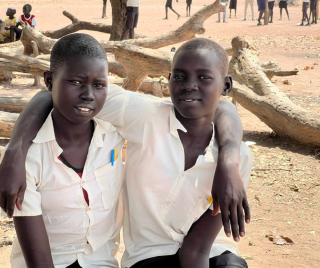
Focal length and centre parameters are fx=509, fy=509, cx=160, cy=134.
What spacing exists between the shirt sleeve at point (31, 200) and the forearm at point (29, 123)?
97 millimetres

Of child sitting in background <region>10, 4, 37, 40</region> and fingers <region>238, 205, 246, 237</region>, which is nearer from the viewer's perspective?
fingers <region>238, 205, 246, 237</region>

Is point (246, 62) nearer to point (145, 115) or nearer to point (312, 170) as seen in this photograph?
point (312, 170)

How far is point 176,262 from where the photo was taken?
2125mm

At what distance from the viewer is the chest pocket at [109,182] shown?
2066 mm

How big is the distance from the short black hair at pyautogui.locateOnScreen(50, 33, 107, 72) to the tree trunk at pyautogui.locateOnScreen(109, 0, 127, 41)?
30.2 ft

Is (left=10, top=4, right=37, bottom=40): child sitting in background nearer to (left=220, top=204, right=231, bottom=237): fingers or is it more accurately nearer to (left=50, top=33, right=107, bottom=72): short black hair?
(left=50, top=33, right=107, bottom=72): short black hair

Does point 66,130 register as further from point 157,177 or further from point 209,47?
point 209,47

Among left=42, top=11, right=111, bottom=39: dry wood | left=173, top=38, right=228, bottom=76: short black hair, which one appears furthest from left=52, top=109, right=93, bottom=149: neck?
left=42, top=11, right=111, bottom=39: dry wood

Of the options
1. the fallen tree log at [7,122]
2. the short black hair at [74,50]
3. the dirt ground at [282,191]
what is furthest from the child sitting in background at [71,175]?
the fallen tree log at [7,122]

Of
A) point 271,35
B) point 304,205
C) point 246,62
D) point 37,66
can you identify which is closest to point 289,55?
point 271,35

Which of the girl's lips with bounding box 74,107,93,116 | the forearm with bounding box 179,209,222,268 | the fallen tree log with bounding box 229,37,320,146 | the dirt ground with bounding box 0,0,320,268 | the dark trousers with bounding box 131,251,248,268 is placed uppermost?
the girl's lips with bounding box 74,107,93,116

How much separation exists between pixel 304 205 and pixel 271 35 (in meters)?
14.5

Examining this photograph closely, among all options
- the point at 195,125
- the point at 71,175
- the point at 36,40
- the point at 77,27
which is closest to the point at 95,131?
the point at 71,175

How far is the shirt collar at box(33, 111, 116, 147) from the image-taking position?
6.55 ft
